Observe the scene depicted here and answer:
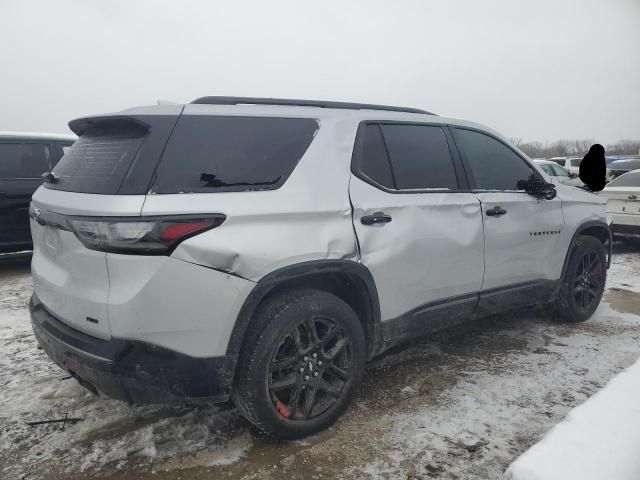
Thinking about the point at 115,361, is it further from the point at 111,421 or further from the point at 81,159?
the point at 81,159

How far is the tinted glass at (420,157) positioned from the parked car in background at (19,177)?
5.12m

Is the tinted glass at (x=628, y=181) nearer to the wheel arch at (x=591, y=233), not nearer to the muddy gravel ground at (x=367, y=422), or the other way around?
the wheel arch at (x=591, y=233)

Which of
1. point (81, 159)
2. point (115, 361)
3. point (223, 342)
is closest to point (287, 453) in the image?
point (223, 342)

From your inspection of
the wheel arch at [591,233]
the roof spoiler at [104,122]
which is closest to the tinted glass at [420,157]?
the roof spoiler at [104,122]

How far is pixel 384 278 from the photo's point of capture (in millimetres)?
2756

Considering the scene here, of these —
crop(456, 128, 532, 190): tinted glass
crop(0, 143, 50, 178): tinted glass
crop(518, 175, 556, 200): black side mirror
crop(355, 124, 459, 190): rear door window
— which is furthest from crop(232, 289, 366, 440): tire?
crop(0, 143, 50, 178): tinted glass

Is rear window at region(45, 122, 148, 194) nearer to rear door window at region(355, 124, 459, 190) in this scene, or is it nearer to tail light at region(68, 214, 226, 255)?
tail light at region(68, 214, 226, 255)

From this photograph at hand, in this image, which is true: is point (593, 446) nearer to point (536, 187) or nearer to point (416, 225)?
point (416, 225)

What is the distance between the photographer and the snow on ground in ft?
5.65

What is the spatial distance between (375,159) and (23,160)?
5397 mm

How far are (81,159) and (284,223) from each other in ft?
3.74

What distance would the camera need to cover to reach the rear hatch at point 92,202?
210 cm

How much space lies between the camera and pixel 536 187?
12.4ft

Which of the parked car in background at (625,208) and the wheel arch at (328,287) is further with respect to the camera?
the parked car in background at (625,208)
